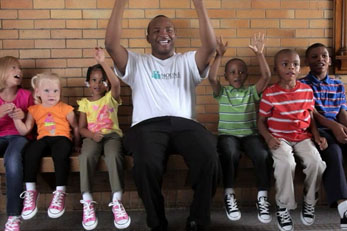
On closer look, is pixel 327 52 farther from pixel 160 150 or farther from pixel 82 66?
pixel 82 66

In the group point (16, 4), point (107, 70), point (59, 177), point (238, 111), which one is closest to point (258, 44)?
point (238, 111)

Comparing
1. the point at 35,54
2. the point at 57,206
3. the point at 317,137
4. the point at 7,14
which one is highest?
the point at 7,14

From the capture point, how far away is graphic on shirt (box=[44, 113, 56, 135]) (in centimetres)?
265

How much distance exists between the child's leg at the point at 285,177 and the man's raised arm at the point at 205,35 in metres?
0.85

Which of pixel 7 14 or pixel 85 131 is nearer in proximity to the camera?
pixel 85 131

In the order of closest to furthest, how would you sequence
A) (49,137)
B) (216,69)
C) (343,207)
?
(343,207)
(49,137)
(216,69)

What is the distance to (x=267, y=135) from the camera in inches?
100

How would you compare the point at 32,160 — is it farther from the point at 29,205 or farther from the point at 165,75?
the point at 165,75

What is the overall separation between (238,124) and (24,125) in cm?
165

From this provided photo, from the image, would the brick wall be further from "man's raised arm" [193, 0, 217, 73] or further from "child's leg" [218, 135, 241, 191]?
"child's leg" [218, 135, 241, 191]

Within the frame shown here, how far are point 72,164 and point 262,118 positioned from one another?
1440mm

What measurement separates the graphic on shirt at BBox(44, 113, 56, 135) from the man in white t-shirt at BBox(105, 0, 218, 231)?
62cm

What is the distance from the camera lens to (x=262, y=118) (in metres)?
2.66

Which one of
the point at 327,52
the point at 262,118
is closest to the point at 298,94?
the point at 262,118
